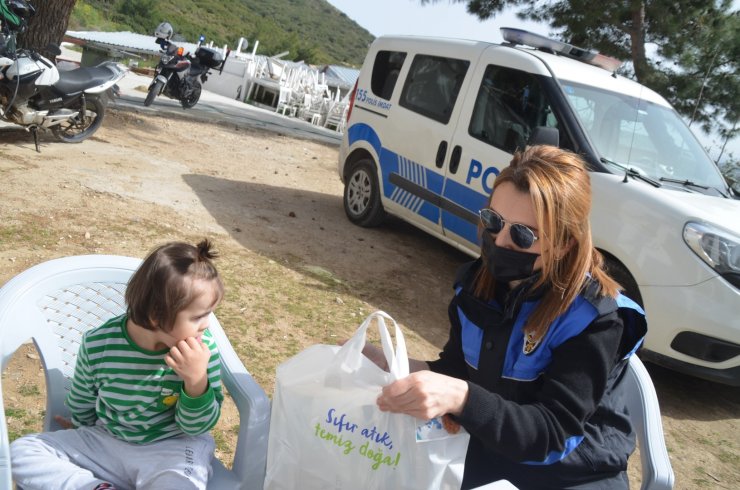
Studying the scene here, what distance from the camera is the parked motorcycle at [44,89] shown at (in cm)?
622

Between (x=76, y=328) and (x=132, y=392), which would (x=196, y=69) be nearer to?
(x=76, y=328)

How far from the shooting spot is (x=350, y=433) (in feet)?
4.96

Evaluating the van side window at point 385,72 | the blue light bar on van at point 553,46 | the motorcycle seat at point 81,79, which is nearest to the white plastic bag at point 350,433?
the blue light bar on van at point 553,46

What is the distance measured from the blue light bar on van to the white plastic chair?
4400 mm

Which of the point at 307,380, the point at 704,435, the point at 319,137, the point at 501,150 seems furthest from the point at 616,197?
the point at 319,137

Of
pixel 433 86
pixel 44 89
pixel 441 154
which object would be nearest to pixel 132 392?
pixel 441 154

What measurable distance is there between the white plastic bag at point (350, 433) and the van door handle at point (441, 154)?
13.5 feet

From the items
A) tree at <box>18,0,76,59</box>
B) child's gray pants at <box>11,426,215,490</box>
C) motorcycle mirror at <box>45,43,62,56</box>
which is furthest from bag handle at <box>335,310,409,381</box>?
tree at <box>18,0,76,59</box>

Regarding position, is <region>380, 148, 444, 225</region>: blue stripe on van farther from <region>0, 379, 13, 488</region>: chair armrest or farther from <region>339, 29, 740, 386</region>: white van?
<region>0, 379, 13, 488</region>: chair armrest

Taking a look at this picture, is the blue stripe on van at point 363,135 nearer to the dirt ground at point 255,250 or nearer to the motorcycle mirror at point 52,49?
the dirt ground at point 255,250

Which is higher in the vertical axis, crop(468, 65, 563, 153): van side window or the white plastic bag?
crop(468, 65, 563, 153): van side window

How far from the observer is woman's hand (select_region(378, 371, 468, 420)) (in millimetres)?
1412

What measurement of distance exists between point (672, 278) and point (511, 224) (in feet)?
8.95

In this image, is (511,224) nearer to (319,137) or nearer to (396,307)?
(396,307)
